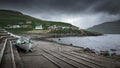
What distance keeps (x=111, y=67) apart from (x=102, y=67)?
88cm

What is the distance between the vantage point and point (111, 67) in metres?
13.6

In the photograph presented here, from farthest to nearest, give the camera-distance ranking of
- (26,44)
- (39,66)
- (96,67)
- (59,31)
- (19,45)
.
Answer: (59,31) → (19,45) → (26,44) → (39,66) → (96,67)

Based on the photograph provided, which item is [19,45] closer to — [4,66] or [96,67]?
[4,66]

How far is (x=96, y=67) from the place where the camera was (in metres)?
13.4

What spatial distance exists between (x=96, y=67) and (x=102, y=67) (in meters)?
0.54

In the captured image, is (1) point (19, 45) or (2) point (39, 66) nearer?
(2) point (39, 66)

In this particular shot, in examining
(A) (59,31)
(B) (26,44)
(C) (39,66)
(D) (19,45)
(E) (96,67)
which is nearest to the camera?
(E) (96,67)

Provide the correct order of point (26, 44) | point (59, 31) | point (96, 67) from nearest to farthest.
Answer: point (96, 67) → point (26, 44) → point (59, 31)

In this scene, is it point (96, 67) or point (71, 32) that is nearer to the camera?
point (96, 67)

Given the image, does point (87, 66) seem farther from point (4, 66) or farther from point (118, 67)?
point (4, 66)

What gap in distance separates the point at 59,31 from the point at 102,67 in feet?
443

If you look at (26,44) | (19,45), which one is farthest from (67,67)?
(19,45)

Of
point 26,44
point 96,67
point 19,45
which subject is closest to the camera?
point 96,67

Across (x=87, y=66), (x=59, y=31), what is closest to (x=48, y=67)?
(x=87, y=66)
